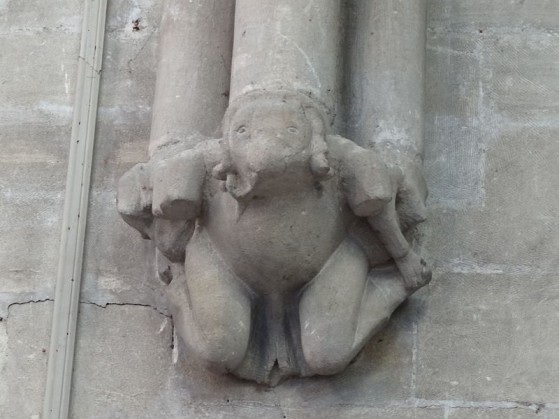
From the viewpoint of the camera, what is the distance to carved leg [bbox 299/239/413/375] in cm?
265

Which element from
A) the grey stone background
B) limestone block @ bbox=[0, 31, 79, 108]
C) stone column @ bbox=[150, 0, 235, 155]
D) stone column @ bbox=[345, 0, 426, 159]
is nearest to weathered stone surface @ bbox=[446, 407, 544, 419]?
the grey stone background

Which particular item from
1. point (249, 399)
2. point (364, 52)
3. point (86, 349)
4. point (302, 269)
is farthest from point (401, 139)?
point (86, 349)

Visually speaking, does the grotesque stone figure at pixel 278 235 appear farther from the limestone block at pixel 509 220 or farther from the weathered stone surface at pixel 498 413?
the weathered stone surface at pixel 498 413

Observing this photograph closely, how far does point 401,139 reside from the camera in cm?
285

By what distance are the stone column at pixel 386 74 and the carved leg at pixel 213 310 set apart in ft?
1.53

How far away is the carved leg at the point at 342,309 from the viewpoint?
8.70ft

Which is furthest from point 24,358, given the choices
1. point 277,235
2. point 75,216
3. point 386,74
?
point 386,74

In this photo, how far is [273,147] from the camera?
2469 mm

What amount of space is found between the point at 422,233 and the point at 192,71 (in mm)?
685

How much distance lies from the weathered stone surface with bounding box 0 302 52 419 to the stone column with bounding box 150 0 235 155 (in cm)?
50

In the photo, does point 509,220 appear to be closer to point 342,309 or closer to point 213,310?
point 342,309

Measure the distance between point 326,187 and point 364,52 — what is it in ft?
1.45

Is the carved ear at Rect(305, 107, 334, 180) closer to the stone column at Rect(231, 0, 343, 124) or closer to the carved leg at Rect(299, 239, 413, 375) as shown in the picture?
the stone column at Rect(231, 0, 343, 124)

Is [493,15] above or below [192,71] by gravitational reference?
above
